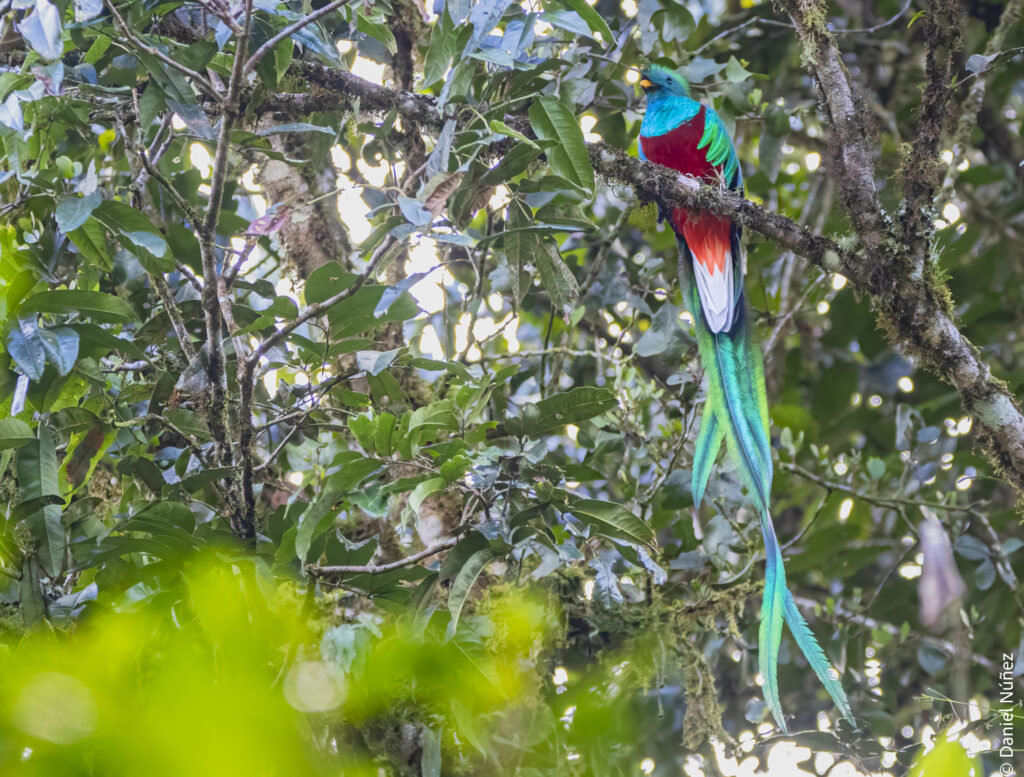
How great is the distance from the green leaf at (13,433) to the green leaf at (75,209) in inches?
12.2

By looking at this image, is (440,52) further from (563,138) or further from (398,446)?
(398,446)

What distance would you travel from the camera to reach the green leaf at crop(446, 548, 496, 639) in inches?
51.6

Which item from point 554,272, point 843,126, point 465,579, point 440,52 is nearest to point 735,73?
point 843,126

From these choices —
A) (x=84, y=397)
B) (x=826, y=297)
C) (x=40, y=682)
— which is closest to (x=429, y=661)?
(x=40, y=682)

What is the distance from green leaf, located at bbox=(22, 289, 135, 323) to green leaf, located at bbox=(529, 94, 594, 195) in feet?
2.55

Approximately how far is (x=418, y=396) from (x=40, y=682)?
1.77 meters

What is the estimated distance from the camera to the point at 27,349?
53.7 inches

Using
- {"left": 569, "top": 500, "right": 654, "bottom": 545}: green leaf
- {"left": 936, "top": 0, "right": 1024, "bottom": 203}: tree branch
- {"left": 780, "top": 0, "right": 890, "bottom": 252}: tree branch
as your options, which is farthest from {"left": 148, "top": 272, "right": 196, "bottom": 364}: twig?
{"left": 936, "top": 0, "right": 1024, "bottom": 203}: tree branch

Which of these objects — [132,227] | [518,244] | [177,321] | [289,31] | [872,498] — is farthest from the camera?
[872,498]

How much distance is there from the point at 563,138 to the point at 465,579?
78 cm

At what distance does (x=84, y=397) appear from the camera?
1600mm

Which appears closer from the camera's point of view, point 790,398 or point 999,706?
point 999,706

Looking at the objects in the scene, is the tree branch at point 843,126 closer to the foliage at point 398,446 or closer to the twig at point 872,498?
the foliage at point 398,446

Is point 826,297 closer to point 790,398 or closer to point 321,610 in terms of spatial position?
point 790,398
